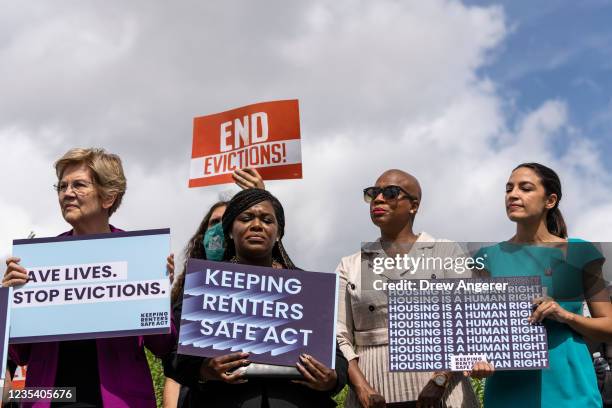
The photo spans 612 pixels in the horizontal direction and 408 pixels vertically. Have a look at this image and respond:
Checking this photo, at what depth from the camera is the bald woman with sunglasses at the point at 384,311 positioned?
5.01 meters

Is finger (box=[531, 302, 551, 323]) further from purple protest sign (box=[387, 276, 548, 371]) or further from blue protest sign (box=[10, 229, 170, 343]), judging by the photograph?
blue protest sign (box=[10, 229, 170, 343])

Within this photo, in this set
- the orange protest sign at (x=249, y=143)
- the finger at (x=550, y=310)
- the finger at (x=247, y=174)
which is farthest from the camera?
the orange protest sign at (x=249, y=143)

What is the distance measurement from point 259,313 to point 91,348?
0.99 metres

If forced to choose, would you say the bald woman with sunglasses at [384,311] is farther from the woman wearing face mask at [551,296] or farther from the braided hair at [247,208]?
the braided hair at [247,208]

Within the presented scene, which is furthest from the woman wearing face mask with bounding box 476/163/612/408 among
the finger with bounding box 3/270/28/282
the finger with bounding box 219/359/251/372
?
the finger with bounding box 3/270/28/282

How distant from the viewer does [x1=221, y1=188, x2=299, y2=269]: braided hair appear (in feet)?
15.7

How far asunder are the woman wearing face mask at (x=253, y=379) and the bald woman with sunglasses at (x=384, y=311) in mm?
538

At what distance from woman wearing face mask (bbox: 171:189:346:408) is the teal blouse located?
1.15m

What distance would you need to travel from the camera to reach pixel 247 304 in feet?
14.9

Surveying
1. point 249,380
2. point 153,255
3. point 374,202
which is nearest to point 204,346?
point 249,380

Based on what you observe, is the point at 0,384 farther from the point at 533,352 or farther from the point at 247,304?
the point at 533,352

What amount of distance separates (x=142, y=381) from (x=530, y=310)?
235 cm

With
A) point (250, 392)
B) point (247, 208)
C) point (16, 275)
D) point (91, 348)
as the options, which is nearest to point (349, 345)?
point (250, 392)

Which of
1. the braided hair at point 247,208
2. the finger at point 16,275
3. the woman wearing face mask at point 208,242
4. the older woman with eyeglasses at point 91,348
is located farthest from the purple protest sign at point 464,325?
the finger at point 16,275
